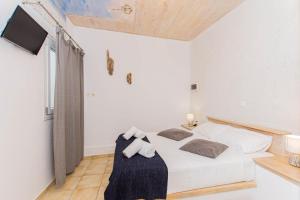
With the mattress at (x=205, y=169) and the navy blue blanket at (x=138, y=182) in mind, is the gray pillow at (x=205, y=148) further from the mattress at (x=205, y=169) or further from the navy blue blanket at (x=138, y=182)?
the navy blue blanket at (x=138, y=182)

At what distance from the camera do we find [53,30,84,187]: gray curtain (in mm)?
2172

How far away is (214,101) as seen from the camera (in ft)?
10.3

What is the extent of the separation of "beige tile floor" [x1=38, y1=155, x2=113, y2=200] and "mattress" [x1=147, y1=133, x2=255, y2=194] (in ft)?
3.61

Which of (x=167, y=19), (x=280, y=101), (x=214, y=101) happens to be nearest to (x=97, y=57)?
(x=167, y=19)

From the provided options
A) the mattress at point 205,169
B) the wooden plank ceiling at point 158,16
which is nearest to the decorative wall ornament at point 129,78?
the wooden plank ceiling at point 158,16

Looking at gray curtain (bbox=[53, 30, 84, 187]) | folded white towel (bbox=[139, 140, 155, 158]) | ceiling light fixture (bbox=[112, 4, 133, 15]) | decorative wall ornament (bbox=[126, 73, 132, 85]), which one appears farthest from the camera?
decorative wall ornament (bbox=[126, 73, 132, 85])

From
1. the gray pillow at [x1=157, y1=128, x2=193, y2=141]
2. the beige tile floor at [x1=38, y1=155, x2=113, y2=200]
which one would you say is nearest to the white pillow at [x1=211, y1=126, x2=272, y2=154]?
the gray pillow at [x1=157, y1=128, x2=193, y2=141]

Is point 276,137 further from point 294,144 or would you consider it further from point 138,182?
point 138,182

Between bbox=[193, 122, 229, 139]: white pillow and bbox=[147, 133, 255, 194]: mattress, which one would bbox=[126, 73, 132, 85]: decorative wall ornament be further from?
bbox=[147, 133, 255, 194]: mattress

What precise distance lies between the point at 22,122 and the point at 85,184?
1277 mm

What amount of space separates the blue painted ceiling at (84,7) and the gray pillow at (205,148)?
2.48 m

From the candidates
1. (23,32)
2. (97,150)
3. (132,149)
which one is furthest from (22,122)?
(97,150)

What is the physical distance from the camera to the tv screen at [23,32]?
141 cm

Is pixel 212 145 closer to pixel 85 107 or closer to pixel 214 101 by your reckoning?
pixel 214 101
